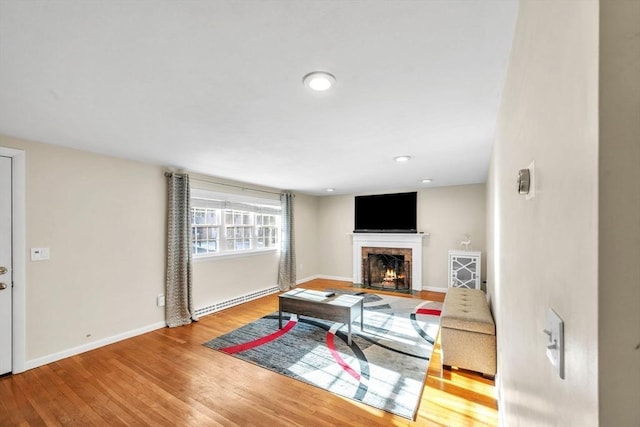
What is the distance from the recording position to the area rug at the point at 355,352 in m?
2.21

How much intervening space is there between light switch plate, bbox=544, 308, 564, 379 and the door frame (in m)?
3.83

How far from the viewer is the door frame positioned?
2482mm

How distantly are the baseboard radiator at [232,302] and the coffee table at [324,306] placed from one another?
1.34 meters

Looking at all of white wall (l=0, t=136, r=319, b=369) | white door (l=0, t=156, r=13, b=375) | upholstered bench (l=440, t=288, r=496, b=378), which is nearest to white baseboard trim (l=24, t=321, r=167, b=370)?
white wall (l=0, t=136, r=319, b=369)

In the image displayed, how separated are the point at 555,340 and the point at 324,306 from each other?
2.74 meters

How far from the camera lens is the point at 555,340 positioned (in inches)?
23.7

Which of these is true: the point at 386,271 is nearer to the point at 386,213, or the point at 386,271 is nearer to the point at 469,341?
the point at 386,213

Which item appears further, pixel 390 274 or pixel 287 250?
pixel 390 274

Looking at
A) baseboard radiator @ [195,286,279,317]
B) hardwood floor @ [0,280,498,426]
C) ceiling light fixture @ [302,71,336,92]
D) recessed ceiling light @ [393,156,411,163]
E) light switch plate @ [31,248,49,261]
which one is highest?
ceiling light fixture @ [302,71,336,92]

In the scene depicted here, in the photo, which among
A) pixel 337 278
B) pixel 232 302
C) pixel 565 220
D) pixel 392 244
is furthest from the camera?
pixel 337 278

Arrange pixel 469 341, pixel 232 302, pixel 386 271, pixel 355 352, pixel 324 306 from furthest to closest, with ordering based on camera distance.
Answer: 1. pixel 386 271
2. pixel 232 302
3. pixel 324 306
4. pixel 355 352
5. pixel 469 341

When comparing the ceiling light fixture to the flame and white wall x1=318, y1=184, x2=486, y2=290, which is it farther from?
the flame

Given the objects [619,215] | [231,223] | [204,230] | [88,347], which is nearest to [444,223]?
[231,223]

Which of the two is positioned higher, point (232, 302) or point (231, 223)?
point (231, 223)
